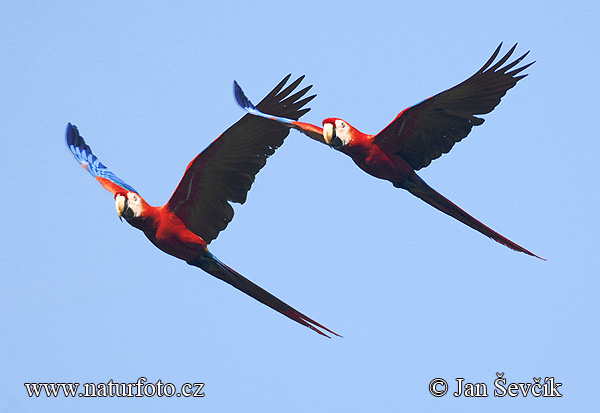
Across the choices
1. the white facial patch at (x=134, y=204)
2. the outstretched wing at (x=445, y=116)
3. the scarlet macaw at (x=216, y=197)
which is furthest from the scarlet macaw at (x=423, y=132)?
the white facial patch at (x=134, y=204)

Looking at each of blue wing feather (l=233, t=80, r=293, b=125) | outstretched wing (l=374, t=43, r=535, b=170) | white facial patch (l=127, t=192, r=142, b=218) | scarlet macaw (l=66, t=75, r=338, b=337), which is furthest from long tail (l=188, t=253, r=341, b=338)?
outstretched wing (l=374, t=43, r=535, b=170)

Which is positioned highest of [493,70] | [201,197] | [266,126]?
[493,70]

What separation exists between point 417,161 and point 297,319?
2693mm

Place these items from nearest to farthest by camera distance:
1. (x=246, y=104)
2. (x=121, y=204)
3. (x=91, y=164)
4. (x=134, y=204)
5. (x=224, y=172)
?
(x=121, y=204)
(x=134, y=204)
(x=224, y=172)
(x=246, y=104)
(x=91, y=164)

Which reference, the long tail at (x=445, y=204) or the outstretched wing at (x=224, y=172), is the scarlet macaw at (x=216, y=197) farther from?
the long tail at (x=445, y=204)

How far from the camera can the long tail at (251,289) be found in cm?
1342

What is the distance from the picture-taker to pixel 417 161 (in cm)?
1395

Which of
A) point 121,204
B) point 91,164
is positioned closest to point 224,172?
point 121,204

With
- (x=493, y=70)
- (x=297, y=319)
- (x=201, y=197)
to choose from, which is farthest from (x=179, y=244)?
(x=493, y=70)

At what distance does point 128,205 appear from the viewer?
12805 millimetres

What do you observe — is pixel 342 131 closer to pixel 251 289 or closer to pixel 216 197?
pixel 216 197

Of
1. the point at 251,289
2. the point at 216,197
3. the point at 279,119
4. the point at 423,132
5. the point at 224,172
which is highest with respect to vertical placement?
the point at 423,132

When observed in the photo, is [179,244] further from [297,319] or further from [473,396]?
[473,396]

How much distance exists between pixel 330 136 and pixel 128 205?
281 centimetres
